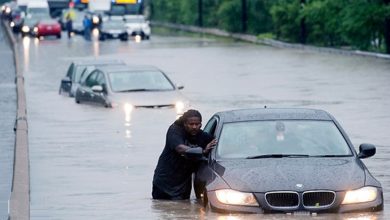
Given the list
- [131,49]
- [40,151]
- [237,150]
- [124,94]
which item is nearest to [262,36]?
[131,49]

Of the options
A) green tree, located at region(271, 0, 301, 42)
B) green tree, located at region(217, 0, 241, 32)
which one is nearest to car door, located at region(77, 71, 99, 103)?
green tree, located at region(271, 0, 301, 42)

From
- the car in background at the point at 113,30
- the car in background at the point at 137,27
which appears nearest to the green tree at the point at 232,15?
the car in background at the point at 137,27

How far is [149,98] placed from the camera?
3156 cm

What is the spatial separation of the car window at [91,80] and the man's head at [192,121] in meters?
18.9

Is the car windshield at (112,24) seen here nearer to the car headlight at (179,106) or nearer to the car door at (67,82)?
the car door at (67,82)

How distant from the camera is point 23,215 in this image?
48.7 ft

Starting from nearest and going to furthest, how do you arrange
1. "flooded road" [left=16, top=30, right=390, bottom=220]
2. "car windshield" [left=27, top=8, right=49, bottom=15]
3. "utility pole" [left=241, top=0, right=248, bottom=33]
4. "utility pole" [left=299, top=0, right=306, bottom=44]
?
1. "flooded road" [left=16, top=30, right=390, bottom=220]
2. "utility pole" [left=299, top=0, right=306, bottom=44]
3. "utility pole" [left=241, top=0, right=248, bottom=33]
4. "car windshield" [left=27, top=8, right=49, bottom=15]

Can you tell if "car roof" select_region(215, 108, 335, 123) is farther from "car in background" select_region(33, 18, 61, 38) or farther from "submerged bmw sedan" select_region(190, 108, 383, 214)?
"car in background" select_region(33, 18, 61, 38)

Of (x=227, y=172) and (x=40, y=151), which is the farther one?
(x=40, y=151)

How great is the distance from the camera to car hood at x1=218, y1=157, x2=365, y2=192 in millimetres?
13516

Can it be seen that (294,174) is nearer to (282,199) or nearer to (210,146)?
(282,199)

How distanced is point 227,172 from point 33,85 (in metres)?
31.3

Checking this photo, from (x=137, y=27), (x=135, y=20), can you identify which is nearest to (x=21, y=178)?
(x=137, y=27)

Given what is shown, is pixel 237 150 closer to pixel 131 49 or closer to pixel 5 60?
pixel 5 60
